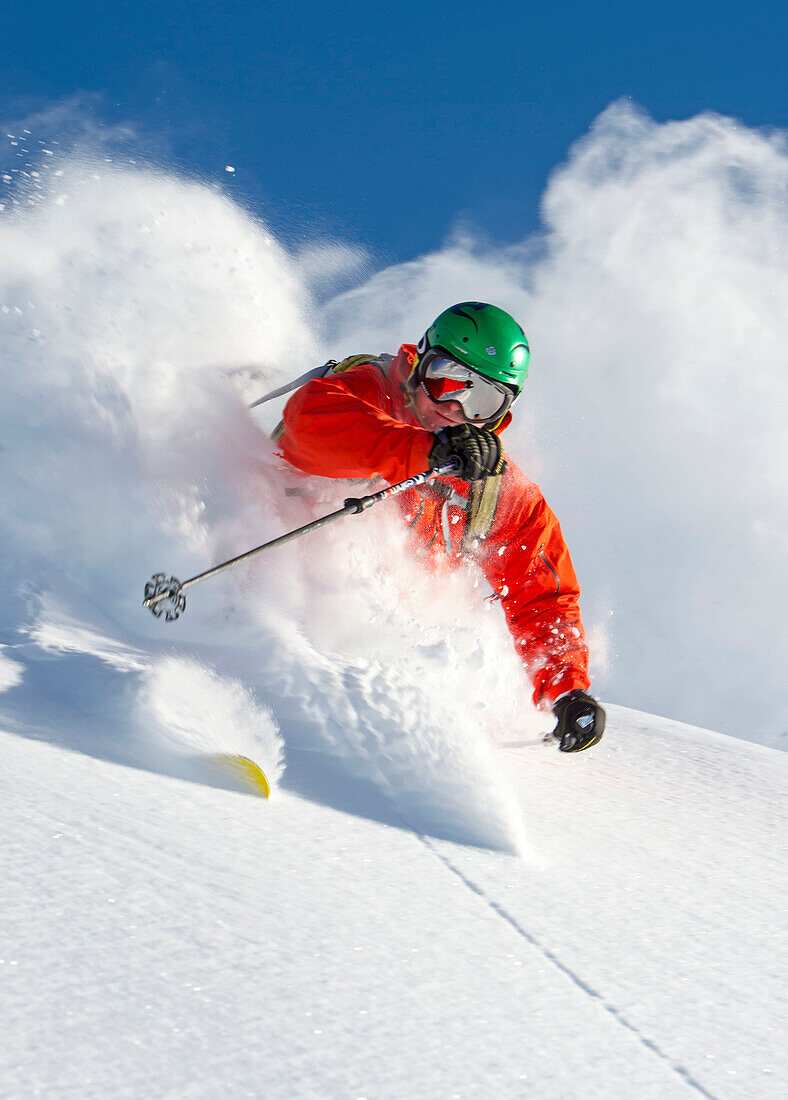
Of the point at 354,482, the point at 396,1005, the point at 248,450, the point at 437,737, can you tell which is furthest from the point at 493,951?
the point at 248,450

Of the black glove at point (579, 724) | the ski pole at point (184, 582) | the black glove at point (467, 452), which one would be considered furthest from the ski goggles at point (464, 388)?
the black glove at point (579, 724)

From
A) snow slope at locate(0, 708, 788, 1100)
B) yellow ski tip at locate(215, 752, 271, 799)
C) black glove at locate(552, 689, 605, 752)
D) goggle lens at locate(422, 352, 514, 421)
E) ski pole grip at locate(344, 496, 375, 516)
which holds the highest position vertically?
goggle lens at locate(422, 352, 514, 421)

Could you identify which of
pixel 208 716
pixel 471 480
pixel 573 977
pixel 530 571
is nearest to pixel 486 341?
pixel 471 480

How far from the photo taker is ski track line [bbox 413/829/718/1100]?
1142 mm

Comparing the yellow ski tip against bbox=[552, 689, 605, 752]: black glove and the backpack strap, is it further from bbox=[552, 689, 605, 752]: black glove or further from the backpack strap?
the backpack strap

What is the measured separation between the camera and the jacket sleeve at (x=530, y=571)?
11.4 ft

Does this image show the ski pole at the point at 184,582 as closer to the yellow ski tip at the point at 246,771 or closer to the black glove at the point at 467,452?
the black glove at the point at 467,452

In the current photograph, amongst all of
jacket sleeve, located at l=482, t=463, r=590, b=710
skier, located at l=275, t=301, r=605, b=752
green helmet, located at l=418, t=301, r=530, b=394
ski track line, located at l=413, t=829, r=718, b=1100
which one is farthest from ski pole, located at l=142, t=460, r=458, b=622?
ski track line, located at l=413, t=829, r=718, b=1100

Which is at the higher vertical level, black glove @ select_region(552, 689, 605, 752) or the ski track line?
black glove @ select_region(552, 689, 605, 752)

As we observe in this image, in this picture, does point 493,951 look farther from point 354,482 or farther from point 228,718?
point 354,482

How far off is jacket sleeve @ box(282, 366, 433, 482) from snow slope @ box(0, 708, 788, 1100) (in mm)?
1372

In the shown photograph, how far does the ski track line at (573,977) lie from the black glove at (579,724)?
1164mm

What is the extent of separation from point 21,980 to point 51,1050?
0.14m

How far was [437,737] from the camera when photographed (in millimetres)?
2342
